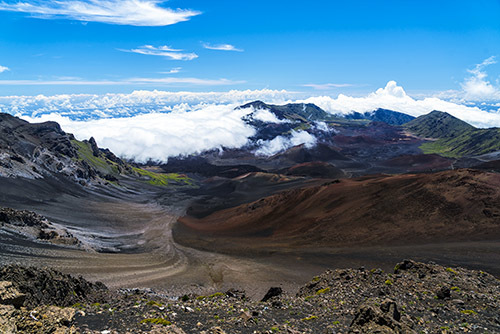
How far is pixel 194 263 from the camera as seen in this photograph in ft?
167

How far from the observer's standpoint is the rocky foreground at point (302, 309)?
10.8 m

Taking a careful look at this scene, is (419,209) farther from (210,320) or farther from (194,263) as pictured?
(210,320)

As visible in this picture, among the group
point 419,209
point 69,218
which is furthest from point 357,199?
point 69,218

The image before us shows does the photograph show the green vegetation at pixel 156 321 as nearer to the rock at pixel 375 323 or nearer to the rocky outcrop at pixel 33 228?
the rock at pixel 375 323

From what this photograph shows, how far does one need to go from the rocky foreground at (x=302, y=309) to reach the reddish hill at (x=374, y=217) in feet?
90.8

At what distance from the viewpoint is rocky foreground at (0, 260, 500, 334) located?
10.8 m

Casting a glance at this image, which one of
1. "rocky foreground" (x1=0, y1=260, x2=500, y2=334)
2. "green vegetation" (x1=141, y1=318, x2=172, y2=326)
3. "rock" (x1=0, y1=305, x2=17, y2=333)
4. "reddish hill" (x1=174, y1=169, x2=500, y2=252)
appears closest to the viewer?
"rock" (x1=0, y1=305, x2=17, y2=333)

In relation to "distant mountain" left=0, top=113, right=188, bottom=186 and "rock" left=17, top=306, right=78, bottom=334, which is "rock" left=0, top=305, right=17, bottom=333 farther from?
"distant mountain" left=0, top=113, right=188, bottom=186

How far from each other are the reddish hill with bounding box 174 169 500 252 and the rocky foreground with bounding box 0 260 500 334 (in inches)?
1090

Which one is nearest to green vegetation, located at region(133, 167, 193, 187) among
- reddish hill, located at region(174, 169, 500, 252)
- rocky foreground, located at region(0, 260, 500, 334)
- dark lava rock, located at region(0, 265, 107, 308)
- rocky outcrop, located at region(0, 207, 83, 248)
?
reddish hill, located at region(174, 169, 500, 252)

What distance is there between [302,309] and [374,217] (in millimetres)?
42845

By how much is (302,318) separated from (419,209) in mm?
47094

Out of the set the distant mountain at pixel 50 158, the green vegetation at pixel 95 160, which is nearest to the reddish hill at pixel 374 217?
the distant mountain at pixel 50 158

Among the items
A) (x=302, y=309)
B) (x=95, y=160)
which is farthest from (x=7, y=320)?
(x=95, y=160)
